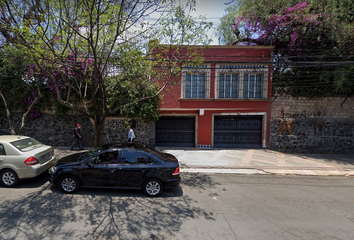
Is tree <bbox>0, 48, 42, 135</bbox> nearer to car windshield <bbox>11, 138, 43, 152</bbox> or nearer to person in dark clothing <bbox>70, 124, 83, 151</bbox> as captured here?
person in dark clothing <bbox>70, 124, 83, 151</bbox>

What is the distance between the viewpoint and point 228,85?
11273 millimetres

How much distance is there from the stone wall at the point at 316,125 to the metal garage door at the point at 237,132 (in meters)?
1.29

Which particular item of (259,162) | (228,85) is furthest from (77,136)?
(259,162)

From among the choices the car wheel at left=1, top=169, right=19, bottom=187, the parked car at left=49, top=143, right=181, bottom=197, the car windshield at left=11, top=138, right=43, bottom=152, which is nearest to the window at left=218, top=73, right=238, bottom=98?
the parked car at left=49, top=143, right=181, bottom=197

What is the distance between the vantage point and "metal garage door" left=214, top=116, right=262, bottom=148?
1148 centimetres

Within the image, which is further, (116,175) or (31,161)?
(31,161)

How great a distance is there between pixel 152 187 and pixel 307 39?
1126 cm

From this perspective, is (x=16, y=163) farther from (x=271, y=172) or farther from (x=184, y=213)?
(x=271, y=172)

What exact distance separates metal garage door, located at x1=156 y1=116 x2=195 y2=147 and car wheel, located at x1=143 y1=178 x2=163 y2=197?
6.77 meters

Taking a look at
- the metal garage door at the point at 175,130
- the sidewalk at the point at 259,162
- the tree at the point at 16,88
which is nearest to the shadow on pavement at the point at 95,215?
the sidewalk at the point at 259,162

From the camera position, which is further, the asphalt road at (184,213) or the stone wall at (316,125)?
the stone wall at (316,125)

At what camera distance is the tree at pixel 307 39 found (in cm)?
940

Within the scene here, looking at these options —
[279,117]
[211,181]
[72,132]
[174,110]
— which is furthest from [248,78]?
[72,132]

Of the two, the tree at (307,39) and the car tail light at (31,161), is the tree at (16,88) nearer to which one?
the car tail light at (31,161)
